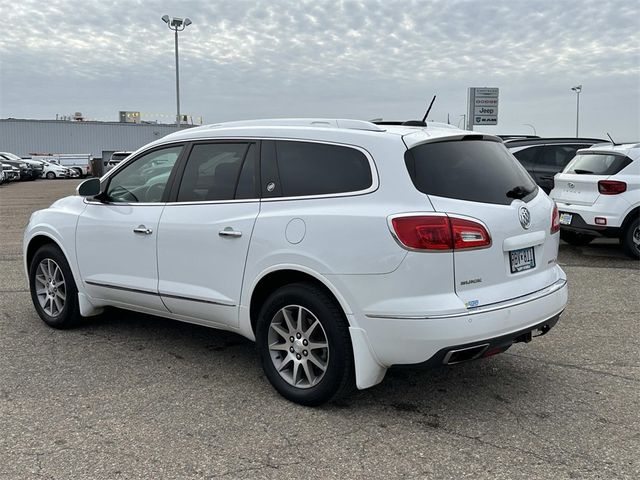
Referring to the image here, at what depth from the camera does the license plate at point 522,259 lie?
3580mm

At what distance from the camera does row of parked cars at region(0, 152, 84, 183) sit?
32844mm

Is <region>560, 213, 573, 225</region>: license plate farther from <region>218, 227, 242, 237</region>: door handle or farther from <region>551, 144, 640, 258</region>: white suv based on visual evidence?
<region>218, 227, 242, 237</region>: door handle

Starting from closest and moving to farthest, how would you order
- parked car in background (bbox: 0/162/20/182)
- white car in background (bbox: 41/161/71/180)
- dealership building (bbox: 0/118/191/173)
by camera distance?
parked car in background (bbox: 0/162/20/182) → white car in background (bbox: 41/161/71/180) → dealership building (bbox: 0/118/191/173)

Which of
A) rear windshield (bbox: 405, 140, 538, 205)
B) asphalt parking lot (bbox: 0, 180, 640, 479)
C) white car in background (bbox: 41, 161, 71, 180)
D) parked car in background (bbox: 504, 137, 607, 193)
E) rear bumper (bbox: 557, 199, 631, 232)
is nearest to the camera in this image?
asphalt parking lot (bbox: 0, 180, 640, 479)

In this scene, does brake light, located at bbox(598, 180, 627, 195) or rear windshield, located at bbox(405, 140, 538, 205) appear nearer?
rear windshield, located at bbox(405, 140, 538, 205)

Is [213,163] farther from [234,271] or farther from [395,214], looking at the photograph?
[395,214]

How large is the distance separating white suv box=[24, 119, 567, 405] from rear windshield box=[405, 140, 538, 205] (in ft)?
0.04

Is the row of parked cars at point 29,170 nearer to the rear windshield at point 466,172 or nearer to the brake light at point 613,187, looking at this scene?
the brake light at point 613,187

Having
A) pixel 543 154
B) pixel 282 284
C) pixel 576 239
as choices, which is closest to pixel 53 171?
pixel 543 154

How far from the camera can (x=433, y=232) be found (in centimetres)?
327

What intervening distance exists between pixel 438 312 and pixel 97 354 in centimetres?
282

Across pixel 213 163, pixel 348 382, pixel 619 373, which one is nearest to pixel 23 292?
pixel 213 163

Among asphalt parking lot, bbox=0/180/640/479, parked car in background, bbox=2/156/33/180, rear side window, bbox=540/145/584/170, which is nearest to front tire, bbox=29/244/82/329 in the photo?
asphalt parking lot, bbox=0/180/640/479

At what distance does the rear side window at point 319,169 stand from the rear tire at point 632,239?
261 inches
